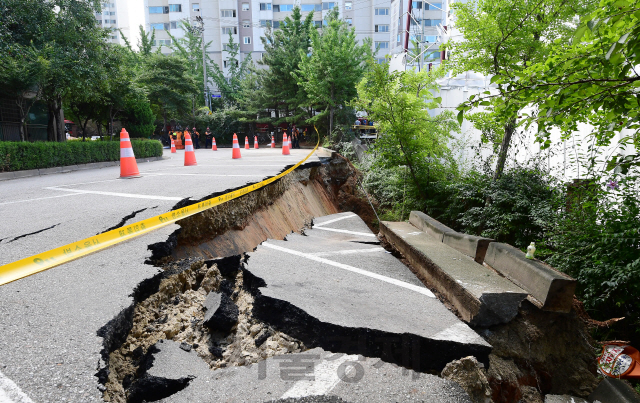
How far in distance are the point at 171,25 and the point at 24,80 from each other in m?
56.1

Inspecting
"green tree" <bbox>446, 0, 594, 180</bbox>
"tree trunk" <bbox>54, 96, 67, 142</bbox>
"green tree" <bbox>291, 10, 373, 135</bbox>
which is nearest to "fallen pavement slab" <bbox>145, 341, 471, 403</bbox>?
"green tree" <bbox>446, 0, 594, 180</bbox>

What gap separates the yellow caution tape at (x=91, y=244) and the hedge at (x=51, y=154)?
929cm

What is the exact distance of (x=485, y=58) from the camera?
24.5 ft

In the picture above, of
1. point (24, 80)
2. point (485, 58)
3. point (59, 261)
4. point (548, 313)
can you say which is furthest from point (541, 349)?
point (24, 80)

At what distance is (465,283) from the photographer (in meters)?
3.54

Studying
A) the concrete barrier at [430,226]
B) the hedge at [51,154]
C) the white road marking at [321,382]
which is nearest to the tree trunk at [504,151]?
the concrete barrier at [430,226]

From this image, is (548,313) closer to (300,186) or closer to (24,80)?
(300,186)

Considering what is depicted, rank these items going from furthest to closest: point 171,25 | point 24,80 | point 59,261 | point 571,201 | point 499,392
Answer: point 171,25
point 24,80
point 571,201
point 59,261
point 499,392

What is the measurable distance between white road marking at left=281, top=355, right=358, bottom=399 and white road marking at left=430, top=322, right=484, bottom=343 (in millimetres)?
721

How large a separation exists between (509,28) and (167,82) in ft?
95.1

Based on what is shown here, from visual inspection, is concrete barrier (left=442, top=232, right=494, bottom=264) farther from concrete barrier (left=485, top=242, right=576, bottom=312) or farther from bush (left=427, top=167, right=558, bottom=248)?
bush (left=427, top=167, right=558, bottom=248)

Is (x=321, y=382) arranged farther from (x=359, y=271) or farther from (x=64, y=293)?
(x=359, y=271)

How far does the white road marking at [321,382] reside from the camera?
1.92m

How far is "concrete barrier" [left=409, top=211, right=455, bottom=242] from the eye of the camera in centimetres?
555
